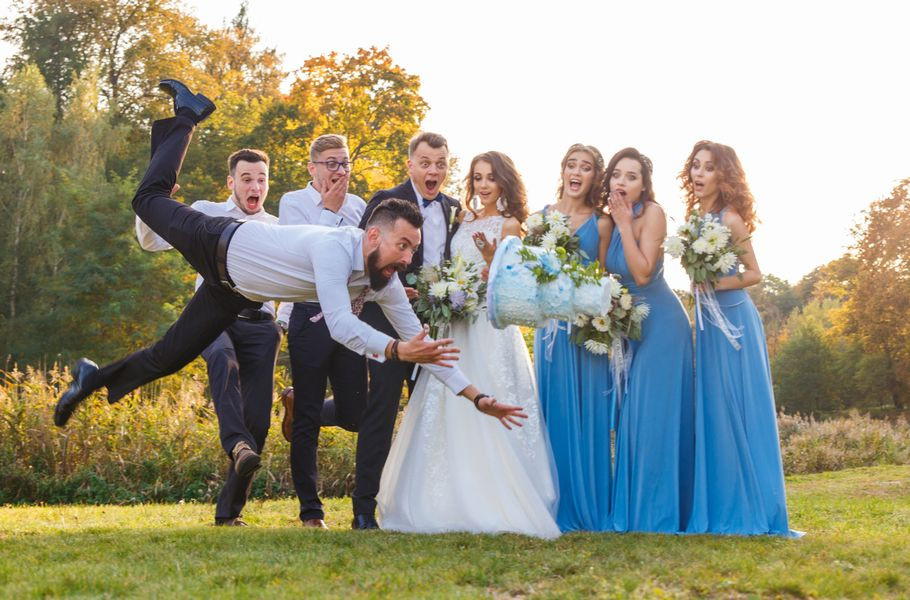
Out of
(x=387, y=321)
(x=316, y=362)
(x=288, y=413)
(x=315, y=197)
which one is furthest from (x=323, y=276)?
(x=288, y=413)

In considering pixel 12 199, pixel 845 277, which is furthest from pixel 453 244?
pixel 845 277

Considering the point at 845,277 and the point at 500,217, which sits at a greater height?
the point at 845,277

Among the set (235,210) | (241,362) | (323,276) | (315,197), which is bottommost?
(241,362)

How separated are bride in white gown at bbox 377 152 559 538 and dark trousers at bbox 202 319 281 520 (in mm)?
1043

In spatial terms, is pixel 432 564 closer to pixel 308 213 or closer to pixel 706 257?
pixel 706 257

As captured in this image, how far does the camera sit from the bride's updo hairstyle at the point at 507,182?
309 inches

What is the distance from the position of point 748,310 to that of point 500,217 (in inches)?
77.6

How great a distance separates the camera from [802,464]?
16.0 meters

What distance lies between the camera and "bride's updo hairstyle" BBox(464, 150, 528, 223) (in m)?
7.86

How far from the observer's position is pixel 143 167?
3731 cm

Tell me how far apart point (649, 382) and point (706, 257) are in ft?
3.23

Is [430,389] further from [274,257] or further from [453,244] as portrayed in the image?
[274,257]

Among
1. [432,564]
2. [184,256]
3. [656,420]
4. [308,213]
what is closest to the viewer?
[432,564]

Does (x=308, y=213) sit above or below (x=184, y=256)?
above
